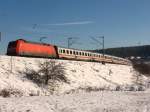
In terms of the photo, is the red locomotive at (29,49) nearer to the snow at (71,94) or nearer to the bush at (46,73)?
the snow at (71,94)

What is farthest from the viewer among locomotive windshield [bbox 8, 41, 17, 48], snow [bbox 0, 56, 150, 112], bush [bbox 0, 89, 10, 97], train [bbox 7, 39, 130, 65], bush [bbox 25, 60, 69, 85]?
locomotive windshield [bbox 8, 41, 17, 48]

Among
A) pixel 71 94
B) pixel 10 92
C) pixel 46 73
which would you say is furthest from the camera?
pixel 46 73

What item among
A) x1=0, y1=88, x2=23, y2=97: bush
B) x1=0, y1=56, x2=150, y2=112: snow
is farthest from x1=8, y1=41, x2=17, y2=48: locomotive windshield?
x1=0, y1=88, x2=23, y2=97: bush

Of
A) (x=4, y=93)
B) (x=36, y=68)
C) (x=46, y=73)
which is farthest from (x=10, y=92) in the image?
(x=36, y=68)

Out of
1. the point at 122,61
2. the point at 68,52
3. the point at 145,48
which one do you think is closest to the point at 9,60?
the point at 68,52

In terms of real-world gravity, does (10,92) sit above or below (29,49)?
below

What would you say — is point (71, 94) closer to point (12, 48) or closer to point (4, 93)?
point (4, 93)

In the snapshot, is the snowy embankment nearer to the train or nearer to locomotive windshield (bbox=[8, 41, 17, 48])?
the train

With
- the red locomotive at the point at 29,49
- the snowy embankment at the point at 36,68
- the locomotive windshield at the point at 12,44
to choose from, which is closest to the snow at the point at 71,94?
the snowy embankment at the point at 36,68

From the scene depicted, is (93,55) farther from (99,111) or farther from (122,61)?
(99,111)

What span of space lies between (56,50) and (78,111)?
2955 cm

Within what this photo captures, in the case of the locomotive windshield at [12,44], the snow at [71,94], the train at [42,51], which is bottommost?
the snow at [71,94]

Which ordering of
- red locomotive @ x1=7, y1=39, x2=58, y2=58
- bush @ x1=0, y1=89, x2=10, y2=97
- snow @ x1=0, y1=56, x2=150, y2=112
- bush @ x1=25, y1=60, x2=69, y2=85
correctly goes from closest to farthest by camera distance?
snow @ x1=0, y1=56, x2=150, y2=112, bush @ x1=0, y1=89, x2=10, y2=97, bush @ x1=25, y1=60, x2=69, y2=85, red locomotive @ x1=7, y1=39, x2=58, y2=58

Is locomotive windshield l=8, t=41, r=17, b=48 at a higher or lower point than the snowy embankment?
higher
